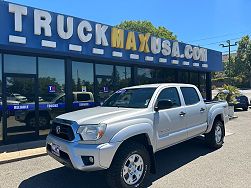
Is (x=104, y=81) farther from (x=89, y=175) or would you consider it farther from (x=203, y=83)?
(x=203, y=83)

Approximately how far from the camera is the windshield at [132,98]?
5.49 metres

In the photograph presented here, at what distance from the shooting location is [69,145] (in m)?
4.35

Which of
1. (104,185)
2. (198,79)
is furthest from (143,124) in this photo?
(198,79)

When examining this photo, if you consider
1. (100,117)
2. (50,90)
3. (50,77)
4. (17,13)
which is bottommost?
(100,117)

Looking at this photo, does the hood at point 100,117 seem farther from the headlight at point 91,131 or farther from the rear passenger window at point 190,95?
the rear passenger window at point 190,95

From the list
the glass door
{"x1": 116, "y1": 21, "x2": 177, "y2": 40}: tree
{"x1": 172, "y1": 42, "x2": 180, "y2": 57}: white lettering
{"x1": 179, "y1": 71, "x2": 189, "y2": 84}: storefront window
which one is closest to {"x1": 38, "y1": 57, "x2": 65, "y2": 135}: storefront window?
the glass door

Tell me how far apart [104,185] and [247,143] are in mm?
5216

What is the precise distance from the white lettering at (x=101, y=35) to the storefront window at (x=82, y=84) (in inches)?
48.4

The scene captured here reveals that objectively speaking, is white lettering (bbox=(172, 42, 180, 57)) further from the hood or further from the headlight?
the headlight

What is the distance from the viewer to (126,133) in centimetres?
447

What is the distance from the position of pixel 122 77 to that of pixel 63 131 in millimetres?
8459

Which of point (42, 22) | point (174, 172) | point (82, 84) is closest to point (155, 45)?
point (82, 84)

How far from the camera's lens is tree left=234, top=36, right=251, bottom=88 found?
5803cm

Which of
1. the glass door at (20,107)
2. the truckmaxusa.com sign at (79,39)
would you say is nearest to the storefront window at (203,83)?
the truckmaxusa.com sign at (79,39)
